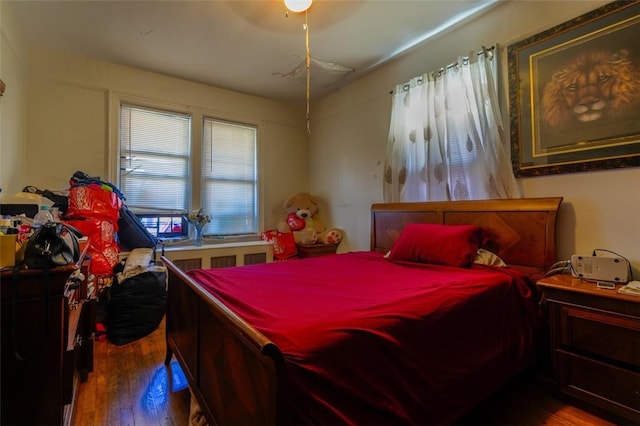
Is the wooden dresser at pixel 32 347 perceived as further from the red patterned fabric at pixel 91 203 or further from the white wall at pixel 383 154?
the white wall at pixel 383 154

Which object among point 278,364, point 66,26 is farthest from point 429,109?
point 66,26

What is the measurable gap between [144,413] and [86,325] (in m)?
0.79

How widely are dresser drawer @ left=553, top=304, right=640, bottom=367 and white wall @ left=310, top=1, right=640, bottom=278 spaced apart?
51cm

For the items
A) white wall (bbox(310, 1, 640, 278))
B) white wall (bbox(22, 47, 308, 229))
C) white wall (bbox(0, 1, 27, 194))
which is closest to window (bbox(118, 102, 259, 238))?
white wall (bbox(22, 47, 308, 229))

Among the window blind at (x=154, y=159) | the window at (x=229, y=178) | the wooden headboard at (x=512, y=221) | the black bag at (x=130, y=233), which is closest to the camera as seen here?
the wooden headboard at (x=512, y=221)

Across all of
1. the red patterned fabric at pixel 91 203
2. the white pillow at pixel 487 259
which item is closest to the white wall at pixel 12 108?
the red patterned fabric at pixel 91 203

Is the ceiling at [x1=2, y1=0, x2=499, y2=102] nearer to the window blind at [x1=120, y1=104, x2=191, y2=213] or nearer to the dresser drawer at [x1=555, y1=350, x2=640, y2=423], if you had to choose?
the window blind at [x1=120, y1=104, x2=191, y2=213]

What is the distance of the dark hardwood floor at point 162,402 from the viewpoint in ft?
5.19

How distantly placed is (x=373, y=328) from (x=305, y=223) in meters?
3.09

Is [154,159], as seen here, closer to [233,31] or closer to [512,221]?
[233,31]

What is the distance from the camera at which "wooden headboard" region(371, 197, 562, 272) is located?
79.7 inches


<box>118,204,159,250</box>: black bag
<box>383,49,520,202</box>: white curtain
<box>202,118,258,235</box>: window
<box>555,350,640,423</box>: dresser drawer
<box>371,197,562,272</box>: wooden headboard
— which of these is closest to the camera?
<box>555,350,640,423</box>: dresser drawer

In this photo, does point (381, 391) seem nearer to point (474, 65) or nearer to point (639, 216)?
point (639, 216)

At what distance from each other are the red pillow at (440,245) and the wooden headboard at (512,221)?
14 cm
